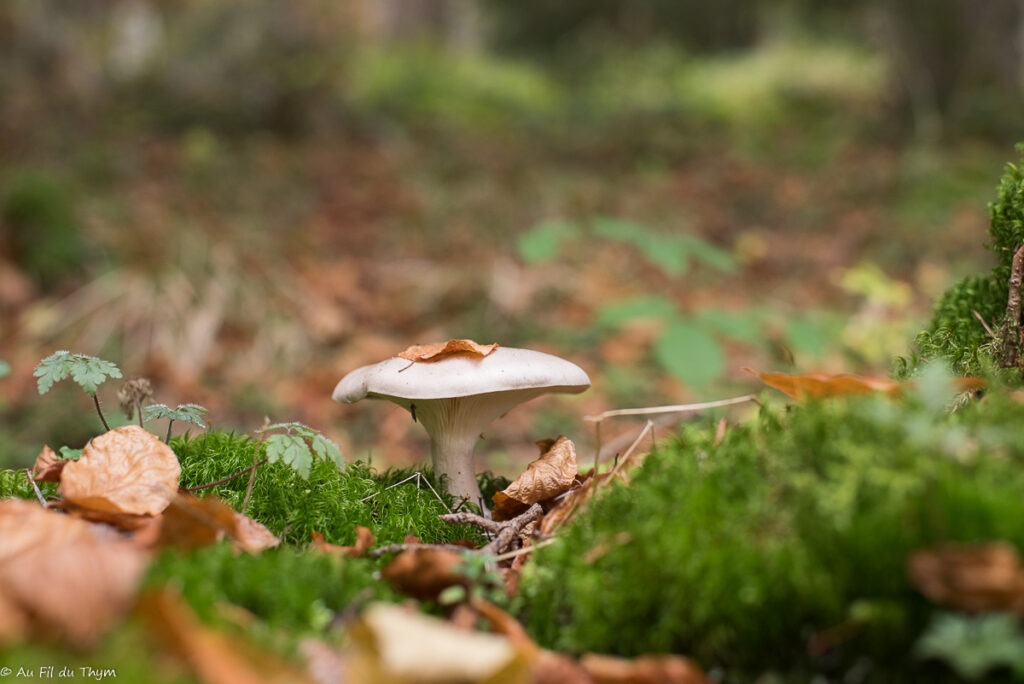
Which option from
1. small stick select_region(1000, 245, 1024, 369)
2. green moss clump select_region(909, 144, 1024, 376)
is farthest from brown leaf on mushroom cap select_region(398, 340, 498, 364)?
small stick select_region(1000, 245, 1024, 369)

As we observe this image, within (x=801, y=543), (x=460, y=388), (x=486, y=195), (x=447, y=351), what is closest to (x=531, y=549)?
(x=460, y=388)

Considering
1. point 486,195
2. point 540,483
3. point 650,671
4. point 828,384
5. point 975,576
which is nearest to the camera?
point 975,576

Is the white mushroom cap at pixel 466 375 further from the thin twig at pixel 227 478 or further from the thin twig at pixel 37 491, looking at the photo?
the thin twig at pixel 37 491

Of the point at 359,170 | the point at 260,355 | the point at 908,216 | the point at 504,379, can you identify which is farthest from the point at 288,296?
the point at 908,216

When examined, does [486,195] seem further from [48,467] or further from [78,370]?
[48,467]

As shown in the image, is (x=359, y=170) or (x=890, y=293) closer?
(x=890, y=293)

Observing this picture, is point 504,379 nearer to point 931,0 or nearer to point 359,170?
point 359,170

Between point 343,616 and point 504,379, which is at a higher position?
point 504,379

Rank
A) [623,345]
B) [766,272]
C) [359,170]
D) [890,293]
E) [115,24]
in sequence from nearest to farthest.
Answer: [890,293]
[623,345]
[766,272]
[359,170]
[115,24]

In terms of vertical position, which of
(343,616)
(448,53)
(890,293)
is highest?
(448,53)
